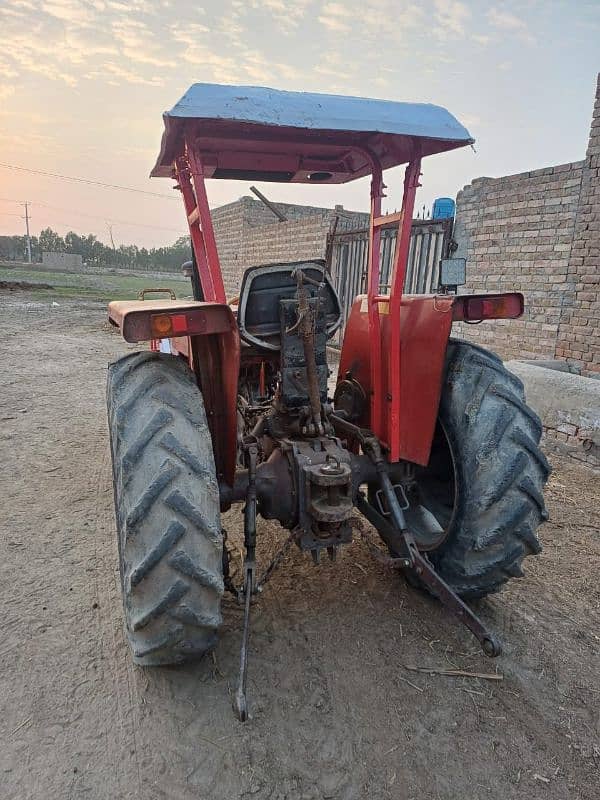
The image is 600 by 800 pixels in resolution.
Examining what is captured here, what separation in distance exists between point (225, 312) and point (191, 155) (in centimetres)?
62

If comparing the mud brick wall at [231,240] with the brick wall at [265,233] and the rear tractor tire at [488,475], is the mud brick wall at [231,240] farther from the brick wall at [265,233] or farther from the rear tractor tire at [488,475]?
the rear tractor tire at [488,475]

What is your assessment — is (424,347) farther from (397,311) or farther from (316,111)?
(316,111)

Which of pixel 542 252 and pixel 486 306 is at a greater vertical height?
pixel 542 252

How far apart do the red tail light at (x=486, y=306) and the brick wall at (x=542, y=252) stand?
382 cm

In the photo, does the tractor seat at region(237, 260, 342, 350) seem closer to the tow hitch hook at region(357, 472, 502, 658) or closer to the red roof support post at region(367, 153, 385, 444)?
the red roof support post at region(367, 153, 385, 444)

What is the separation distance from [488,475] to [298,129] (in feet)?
5.07

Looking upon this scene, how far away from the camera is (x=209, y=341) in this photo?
8.22ft

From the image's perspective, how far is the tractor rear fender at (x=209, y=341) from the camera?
204 cm

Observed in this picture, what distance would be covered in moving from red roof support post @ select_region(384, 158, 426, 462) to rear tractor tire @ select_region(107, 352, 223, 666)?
927 mm

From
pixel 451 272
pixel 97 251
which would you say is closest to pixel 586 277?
pixel 451 272

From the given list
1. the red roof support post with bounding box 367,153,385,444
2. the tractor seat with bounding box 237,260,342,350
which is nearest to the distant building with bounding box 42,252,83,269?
the red roof support post with bounding box 367,153,385,444

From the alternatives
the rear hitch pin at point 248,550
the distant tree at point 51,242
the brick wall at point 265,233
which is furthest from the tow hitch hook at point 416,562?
the distant tree at point 51,242

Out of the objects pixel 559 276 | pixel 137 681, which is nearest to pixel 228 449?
pixel 137 681

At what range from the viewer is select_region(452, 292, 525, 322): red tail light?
7.92 feet
